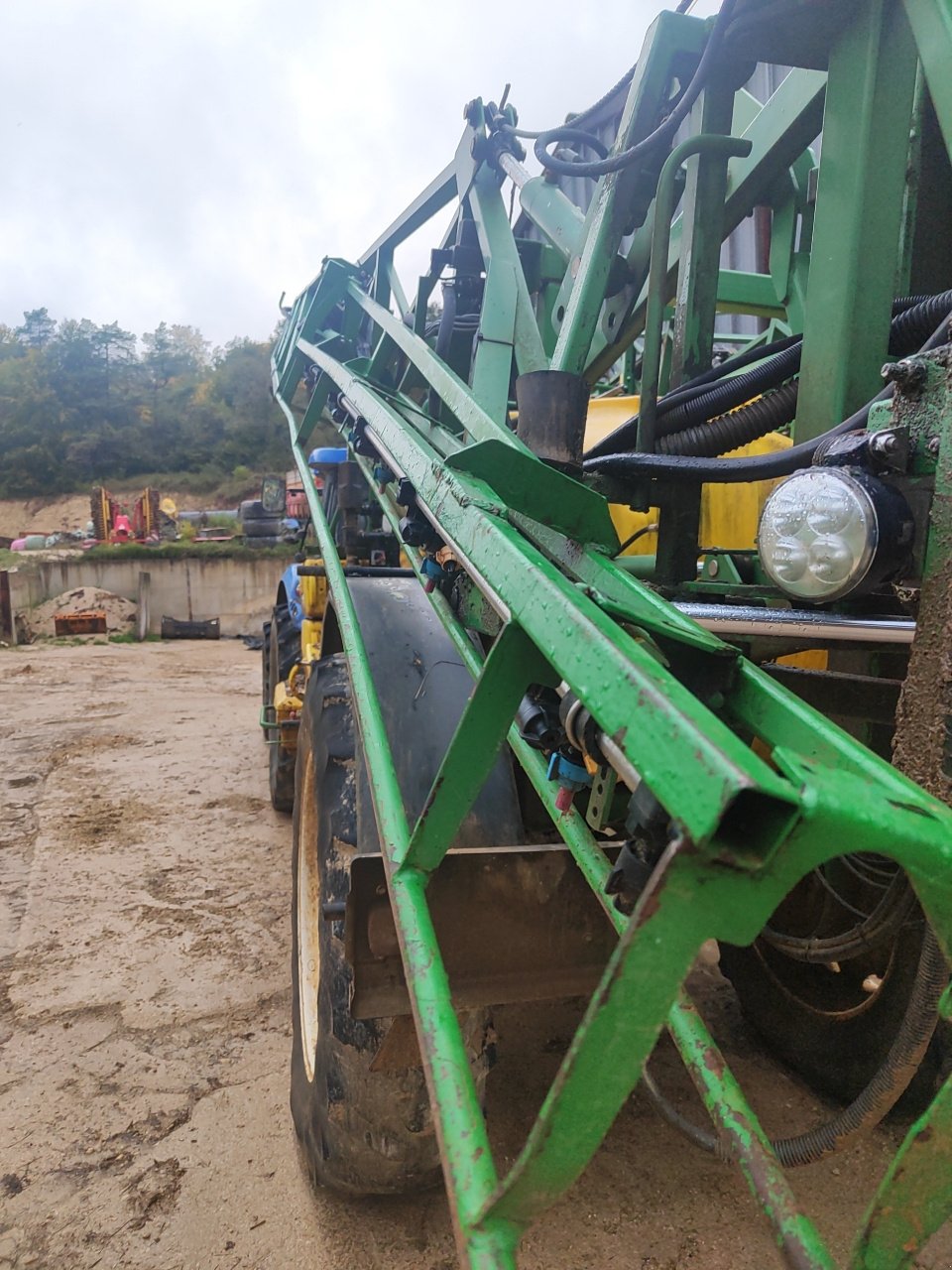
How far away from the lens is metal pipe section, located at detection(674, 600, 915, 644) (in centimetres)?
118

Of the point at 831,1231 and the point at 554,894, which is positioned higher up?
the point at 554,894

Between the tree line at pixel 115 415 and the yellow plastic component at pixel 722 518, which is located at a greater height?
the tree line at pixel 115 415

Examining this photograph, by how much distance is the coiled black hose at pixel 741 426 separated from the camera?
1711 millimetres

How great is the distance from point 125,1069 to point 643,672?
7.33ft

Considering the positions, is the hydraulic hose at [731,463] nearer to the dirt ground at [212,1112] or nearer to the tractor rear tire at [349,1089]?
the tractor rear tire at [349,1089]

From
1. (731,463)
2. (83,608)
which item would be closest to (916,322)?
(731,463)

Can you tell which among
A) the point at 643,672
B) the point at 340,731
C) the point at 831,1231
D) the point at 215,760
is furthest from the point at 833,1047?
the point at 215,760

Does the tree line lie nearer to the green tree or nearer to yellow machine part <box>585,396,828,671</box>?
the green tree

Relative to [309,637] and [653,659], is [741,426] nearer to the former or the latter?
[653,659]

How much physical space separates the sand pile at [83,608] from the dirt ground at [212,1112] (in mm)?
13845

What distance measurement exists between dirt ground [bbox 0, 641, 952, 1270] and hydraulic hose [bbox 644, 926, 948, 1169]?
0.60 m

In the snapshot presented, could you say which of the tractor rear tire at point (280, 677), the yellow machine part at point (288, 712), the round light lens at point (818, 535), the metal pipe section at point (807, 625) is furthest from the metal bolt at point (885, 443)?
the tractor rear tire at point (280, 677)

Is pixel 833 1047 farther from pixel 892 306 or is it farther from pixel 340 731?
pixel 892 306

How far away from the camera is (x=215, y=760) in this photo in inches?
234
